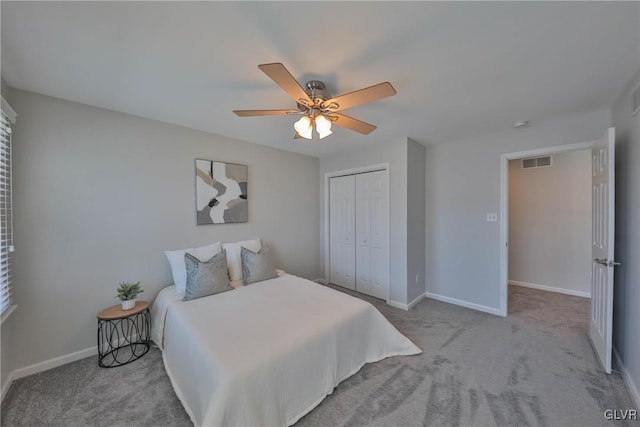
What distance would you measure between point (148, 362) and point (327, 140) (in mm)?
3184

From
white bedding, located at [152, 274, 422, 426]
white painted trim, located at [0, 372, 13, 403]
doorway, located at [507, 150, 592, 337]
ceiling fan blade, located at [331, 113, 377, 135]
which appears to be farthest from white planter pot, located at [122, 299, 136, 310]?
doorway, located at [507, 150, 592, 337]

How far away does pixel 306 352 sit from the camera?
1.65m

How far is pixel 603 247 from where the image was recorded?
6.89 feet

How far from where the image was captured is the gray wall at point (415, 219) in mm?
3342

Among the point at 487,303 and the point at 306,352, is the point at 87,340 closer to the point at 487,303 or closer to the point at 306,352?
the point at 306,352

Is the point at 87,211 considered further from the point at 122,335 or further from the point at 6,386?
the point at 6,386

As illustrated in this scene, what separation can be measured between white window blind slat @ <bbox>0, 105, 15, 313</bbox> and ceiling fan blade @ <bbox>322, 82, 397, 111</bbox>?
92.9 inches

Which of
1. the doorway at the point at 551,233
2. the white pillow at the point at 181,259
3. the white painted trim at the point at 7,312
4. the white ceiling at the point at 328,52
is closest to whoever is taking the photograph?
the white ceiling at the point at 328,52

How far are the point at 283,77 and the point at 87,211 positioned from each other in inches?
90.4

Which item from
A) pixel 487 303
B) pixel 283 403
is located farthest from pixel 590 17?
pixel 487 303

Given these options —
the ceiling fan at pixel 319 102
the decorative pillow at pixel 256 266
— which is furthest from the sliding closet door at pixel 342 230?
the ceiling fan at pixel 319 102

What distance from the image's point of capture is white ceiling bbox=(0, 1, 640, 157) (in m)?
1.24

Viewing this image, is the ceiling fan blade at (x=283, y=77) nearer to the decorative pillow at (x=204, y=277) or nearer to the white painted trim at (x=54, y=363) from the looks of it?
the decorative pillow at (x=204, y=277)

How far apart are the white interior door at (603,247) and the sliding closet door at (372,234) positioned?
2.06 m
